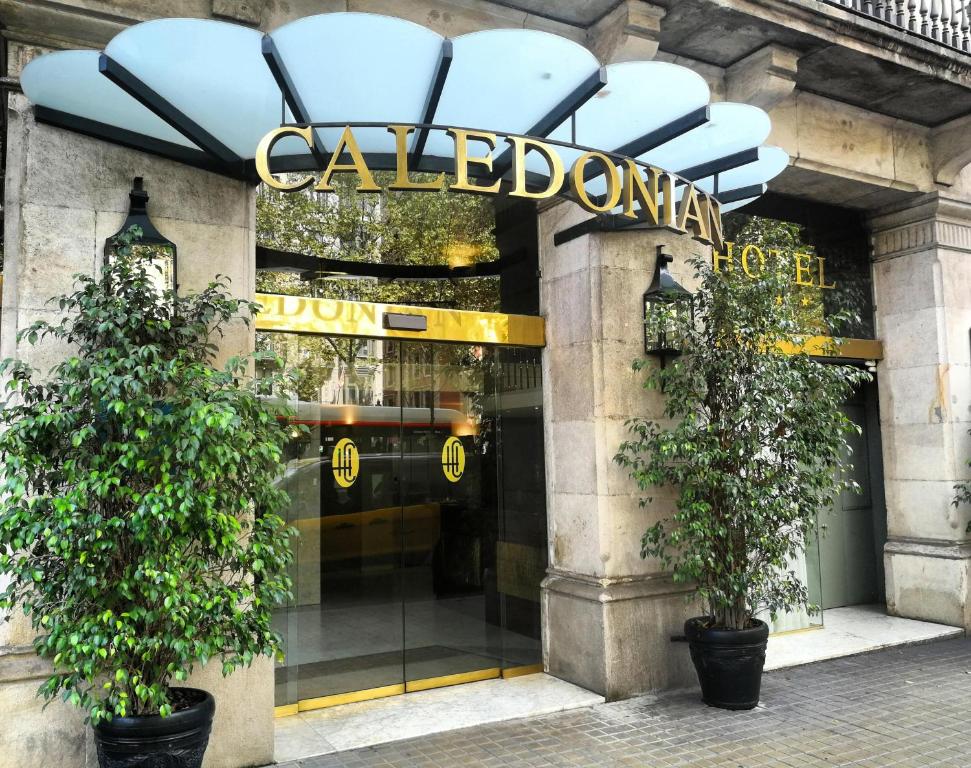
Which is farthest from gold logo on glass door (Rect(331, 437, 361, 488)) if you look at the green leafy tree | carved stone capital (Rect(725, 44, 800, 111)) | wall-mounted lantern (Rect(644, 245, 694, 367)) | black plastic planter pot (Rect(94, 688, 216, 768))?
carved stone capital (Rect(725, 44, 800, 111))

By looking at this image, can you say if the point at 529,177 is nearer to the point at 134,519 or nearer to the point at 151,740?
the point at 134,519

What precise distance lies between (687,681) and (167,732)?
4.31 m

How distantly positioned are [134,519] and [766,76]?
644 cm

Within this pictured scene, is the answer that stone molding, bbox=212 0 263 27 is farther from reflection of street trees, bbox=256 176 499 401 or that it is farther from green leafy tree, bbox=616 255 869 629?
green leafy tree, bbox=616 255 869 629

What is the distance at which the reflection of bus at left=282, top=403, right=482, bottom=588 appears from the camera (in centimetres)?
635

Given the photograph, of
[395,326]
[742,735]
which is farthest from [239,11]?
[742,735]

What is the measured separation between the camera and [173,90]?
4.57m

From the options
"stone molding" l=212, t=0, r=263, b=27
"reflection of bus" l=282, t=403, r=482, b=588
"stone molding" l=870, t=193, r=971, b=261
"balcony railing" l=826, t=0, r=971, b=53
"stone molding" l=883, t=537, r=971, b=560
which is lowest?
"stone molding" l=883, t=537, r=971, b=560

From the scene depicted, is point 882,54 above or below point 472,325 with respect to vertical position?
above

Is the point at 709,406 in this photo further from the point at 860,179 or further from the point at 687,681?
the point at 860,179

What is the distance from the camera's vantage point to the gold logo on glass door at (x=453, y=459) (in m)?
6.96

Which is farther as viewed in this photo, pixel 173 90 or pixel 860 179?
pixel 860 179

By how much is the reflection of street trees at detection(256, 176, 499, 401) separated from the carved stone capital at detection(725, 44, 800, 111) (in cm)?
263

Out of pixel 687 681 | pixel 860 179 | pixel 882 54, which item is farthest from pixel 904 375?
pixel 687 681
